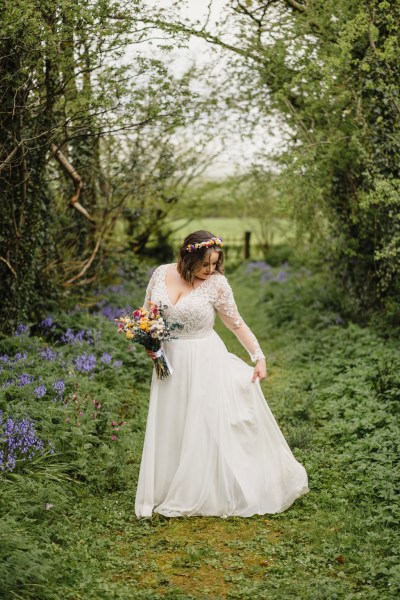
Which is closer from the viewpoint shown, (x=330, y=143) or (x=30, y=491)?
(x=30, y=491)

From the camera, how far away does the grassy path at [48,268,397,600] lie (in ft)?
14.1

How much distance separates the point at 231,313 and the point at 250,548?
A: 5.97ft

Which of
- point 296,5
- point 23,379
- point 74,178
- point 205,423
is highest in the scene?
point 296,5

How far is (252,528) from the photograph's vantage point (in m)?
5.26

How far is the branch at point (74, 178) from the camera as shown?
30.1 ft

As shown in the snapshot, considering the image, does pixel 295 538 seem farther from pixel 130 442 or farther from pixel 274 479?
pixel 130 442

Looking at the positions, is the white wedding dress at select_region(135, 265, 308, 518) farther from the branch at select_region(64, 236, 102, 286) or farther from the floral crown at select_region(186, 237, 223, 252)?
the branch at select_region(64, 236, 102, 286)

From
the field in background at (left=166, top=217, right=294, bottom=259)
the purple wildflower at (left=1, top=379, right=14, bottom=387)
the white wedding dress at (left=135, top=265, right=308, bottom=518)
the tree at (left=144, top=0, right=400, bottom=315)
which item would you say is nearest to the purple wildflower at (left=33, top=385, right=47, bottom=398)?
the purple wildflower at (left=1, top=379, right=14, bottom=387)

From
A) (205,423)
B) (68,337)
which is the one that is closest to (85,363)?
(68,337)

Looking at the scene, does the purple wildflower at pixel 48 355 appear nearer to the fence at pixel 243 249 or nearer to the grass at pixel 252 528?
the grass at pixel 252 528

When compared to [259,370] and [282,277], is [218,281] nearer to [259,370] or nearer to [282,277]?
[259,370]

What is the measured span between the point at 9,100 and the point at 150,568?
5.24 meters

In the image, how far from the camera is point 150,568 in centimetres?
460

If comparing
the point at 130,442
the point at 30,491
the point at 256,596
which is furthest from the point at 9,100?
the point at 256,596
